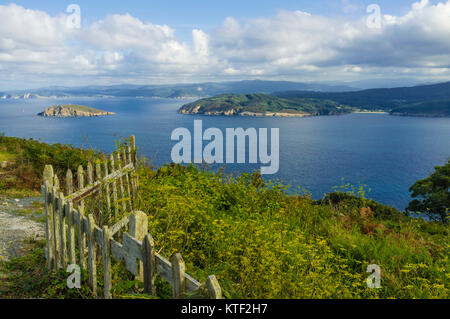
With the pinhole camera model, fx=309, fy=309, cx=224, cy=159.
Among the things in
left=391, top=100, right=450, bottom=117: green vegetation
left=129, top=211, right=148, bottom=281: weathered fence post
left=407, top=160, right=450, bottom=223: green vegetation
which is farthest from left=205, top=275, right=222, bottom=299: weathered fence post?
left=391, top=100, right=450, bottom=117: green vegetation

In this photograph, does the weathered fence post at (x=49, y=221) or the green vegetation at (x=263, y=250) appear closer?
the green vegetation at (x=263, y=250)

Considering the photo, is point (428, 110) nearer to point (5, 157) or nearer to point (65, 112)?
point (65, 112)

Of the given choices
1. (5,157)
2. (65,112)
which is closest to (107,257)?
(5,157)

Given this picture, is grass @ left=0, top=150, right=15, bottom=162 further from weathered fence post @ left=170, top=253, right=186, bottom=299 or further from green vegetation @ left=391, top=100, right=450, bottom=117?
green vegetation @ left=391, top=100, right=450, bottom=117

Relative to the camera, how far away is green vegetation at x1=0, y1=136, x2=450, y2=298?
13.0 feet

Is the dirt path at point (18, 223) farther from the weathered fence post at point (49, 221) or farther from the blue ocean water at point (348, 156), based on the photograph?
the blue ocean water at point (348, 156)

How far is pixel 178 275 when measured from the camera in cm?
283

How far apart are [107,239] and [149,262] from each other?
0.87 m

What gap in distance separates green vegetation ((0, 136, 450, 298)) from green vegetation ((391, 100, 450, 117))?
197985mm

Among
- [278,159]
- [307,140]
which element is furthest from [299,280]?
[307,140]

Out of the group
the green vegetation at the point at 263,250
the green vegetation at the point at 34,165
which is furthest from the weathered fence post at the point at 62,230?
the green vegetation at the point at 34,165

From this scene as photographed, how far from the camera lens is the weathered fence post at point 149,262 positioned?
3.14 metres

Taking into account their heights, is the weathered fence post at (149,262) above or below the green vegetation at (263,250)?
above
